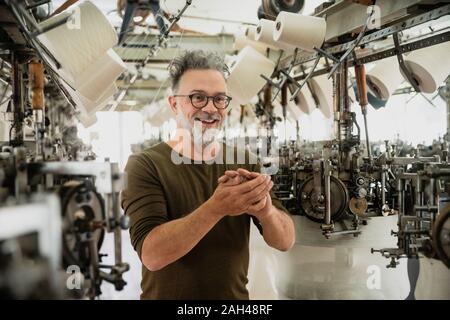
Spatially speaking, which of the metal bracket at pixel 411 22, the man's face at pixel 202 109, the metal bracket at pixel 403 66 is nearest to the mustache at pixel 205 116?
the man's face at pixel 202 109

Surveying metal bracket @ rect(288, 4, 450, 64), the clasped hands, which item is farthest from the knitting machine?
metal bracket @ rect(288, 4, 450, 64)

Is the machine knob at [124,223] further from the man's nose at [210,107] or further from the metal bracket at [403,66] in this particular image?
the metal bracket at [403,66]

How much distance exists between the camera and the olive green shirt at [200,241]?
3.12 feet

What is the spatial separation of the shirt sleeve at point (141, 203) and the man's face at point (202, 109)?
14 centimetres

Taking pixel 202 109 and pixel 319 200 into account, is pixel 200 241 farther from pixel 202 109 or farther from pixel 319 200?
pixel 319 200

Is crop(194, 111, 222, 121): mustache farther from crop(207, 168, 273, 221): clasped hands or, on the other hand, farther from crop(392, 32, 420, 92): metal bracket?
crop(392, 32, 420, 92): metal bracket

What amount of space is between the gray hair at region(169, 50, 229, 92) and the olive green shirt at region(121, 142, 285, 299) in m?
0.18

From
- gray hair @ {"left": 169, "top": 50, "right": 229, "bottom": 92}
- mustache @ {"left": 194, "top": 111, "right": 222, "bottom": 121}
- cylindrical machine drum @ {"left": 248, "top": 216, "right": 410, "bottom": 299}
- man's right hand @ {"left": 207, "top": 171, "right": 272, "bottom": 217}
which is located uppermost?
gray hair @ {"left": 169, "top": 50, "right": 229, "bottom": 92}

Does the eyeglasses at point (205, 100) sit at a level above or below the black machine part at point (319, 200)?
above

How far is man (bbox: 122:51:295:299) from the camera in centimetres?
88

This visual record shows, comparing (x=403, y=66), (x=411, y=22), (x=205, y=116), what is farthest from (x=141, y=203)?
(x=403, y=66)

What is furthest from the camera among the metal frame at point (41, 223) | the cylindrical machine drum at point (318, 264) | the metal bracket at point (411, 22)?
Answer: the cylindrical machine drum at point (318, 264)

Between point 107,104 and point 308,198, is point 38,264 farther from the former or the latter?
point 308,198

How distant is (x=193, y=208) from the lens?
99 centimetres
